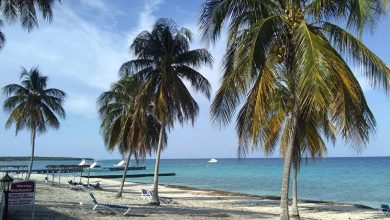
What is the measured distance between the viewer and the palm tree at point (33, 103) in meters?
32.3

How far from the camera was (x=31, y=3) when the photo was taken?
47.2 feet

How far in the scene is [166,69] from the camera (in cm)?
2106

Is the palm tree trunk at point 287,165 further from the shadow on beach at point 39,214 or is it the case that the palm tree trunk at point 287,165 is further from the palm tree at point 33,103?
the palm tree at point 33,103

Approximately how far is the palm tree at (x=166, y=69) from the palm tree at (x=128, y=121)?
2.53 feet

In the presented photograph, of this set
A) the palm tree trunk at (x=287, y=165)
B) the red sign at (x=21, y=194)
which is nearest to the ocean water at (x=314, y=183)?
the palm tree trunk at (x=287, y=165)

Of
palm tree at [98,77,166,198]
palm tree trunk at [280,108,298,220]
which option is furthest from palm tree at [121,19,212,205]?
palm tree trunk at [280,108,298,220]

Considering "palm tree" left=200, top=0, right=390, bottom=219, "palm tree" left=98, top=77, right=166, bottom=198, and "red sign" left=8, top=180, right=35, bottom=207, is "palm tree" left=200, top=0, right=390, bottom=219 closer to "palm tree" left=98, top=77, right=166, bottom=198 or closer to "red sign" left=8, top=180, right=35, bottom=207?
"red sign" left=8, top=180, right=35, bottom=207

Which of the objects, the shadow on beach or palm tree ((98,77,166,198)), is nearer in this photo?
the shadow on beach

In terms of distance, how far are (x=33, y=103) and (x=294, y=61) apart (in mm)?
25281

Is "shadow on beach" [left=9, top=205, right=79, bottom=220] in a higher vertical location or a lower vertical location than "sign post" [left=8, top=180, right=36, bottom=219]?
lower

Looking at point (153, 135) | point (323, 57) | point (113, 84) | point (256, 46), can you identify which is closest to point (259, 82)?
point (256, 46)

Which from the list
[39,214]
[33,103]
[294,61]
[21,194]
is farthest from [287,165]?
[33,103]

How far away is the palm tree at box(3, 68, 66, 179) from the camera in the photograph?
106ft

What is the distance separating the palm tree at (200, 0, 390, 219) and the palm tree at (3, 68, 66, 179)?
77.6ft
